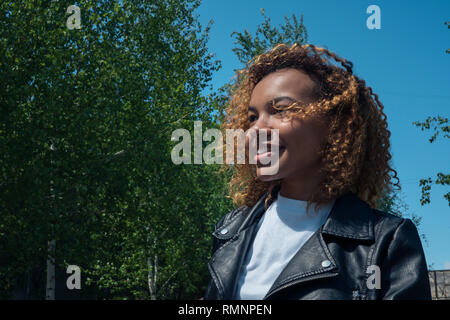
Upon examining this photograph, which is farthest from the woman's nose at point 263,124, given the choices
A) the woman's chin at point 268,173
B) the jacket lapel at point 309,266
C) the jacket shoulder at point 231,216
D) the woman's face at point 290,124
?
the jacket shoulder at point 231,216

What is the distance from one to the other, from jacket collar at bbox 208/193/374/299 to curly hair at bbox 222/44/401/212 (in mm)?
87

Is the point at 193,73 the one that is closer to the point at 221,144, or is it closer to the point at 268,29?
the point at 268,29

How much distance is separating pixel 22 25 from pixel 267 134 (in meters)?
11.1

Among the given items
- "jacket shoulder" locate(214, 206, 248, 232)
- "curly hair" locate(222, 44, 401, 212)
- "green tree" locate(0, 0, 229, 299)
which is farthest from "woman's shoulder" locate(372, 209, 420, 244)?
"green tree" locate(0, 0, 229, 299)

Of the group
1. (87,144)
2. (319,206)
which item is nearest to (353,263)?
(319,206)

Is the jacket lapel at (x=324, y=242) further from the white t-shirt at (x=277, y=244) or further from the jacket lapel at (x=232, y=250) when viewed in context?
the jacket lapel at (x=232, y=250)

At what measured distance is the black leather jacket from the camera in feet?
5.93

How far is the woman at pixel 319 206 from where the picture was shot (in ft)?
6.13

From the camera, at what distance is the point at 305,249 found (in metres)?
2.02

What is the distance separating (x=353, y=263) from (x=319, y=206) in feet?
0.98

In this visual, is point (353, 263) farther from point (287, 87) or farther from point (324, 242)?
point (287, 87)

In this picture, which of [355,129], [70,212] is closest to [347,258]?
[355,129]

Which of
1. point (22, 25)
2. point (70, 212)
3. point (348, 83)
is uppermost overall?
point (22, 25)
